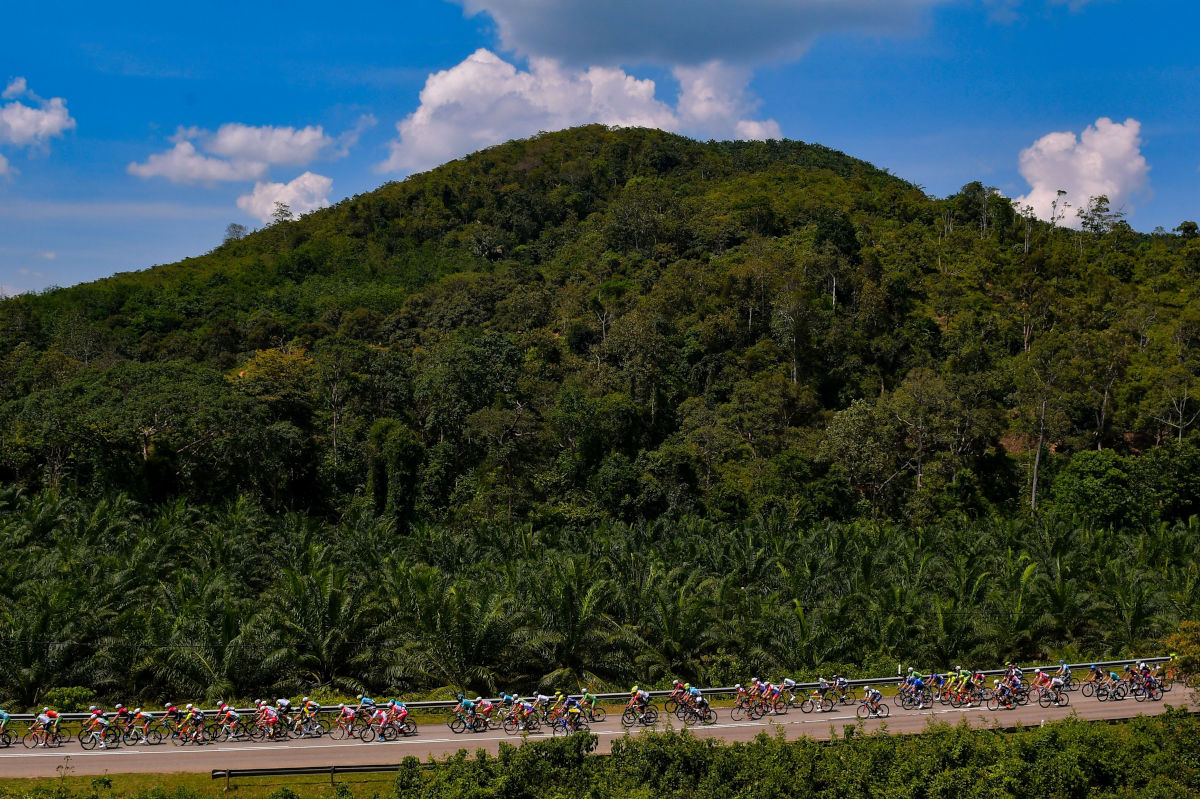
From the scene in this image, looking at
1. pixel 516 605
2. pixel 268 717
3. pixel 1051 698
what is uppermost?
pixel 516 605

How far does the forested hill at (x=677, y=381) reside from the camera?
153 ft

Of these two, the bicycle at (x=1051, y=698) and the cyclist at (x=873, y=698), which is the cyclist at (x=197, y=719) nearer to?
the cyclist at (x=873, y=698)

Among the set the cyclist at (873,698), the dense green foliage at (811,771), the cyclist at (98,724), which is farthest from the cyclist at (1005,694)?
the cyclist at (98,724)

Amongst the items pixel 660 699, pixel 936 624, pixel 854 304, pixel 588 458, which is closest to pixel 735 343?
pixel 854 304

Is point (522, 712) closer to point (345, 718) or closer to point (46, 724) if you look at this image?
point (345, 718)

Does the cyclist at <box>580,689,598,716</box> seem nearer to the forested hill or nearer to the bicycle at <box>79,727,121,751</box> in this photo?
the bicycle at <box>79,727,121,751</box>

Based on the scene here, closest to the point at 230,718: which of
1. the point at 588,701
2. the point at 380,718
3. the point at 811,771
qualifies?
the point at 380,718

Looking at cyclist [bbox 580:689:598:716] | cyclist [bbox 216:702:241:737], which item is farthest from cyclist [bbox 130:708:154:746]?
cyclist [bbox 580:689:598:716]

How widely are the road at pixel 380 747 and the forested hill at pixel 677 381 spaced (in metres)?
22.5

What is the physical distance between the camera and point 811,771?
59.5ft

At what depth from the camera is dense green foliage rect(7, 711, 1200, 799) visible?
17.4 m

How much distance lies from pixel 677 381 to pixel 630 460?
10318mm

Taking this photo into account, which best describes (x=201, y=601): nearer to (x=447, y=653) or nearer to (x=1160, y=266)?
(x=447, y=653)

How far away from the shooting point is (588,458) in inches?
1976
